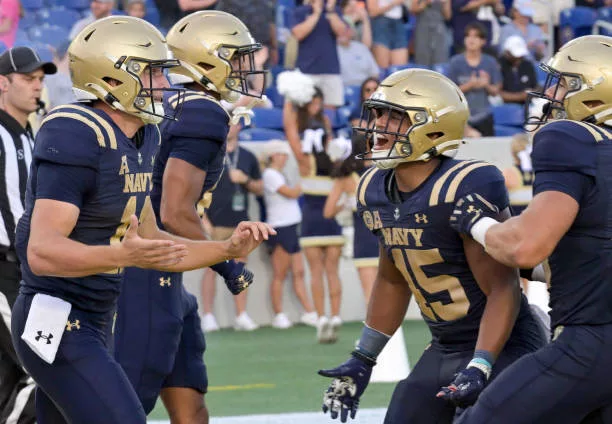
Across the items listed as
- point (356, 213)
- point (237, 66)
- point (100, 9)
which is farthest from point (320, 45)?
point (237, 66)

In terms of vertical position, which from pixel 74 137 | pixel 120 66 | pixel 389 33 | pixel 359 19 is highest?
pixel 120 66

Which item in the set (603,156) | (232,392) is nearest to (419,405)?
(603,156)

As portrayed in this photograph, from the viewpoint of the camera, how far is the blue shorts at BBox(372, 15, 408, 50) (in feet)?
40.7

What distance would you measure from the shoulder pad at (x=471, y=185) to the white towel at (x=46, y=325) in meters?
1.23

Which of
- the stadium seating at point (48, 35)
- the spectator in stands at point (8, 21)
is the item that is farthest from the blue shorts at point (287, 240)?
the spectator in stands at point (8, 21)

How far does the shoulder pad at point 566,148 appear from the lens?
3.58 meters

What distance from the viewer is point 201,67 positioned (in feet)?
16.5

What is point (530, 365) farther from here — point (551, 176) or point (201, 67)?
point (201, 67)

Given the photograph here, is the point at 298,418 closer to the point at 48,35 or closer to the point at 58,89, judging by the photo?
the point at 58,89

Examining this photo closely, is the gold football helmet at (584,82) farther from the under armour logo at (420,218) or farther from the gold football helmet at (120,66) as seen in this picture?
the gold football helmet at (120,66)

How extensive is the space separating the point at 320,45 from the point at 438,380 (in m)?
7.42

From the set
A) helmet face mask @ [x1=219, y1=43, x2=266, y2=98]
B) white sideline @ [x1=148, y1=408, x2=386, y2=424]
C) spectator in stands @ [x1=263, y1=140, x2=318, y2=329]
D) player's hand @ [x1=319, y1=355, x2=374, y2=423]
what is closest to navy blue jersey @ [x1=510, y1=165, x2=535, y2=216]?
spectator in stands @ [x1=263, y1=140, x2=318, y2=329]

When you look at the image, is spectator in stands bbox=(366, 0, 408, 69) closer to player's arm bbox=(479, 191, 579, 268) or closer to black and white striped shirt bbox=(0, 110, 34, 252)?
black and white striped shirt bbox=(0, 110, 34, 252)

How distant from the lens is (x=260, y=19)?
11562 millimetres
